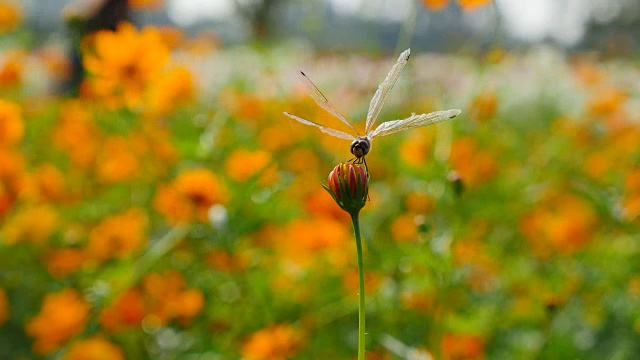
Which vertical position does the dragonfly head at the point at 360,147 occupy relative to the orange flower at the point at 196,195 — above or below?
below

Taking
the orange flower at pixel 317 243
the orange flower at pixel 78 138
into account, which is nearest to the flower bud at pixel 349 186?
the orange flower at pixel 317 243

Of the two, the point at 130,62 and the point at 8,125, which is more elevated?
the point at 130,62

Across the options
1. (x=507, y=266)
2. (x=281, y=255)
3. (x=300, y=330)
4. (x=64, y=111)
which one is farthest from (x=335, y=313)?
(x=64, y=111)

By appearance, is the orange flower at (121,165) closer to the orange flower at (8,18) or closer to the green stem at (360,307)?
the orange flower at (8,18)

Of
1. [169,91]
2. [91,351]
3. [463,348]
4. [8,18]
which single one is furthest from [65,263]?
[8,18]

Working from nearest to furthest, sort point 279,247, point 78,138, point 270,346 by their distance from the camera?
point 270,346 → point 279,247 → point 78,138

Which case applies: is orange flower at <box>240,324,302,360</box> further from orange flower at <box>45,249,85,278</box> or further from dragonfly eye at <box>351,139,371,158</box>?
dragonfly eye at <box>351,139,371,158</box>

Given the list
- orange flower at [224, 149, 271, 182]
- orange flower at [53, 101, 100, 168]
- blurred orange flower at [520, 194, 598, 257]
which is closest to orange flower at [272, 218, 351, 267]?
orange flower at [224, 149, 271, 182]

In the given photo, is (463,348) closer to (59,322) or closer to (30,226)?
(59,322)
